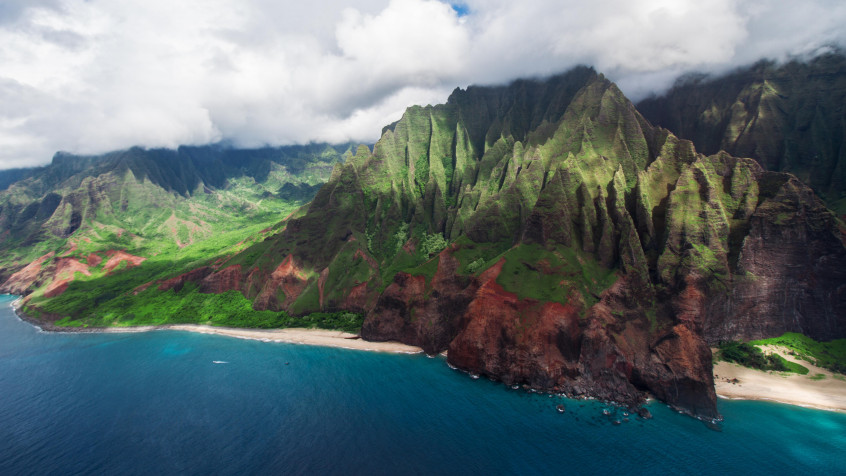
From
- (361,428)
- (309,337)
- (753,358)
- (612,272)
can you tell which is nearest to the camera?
(361,428)

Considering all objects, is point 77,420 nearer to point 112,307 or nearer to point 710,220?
point 112,307

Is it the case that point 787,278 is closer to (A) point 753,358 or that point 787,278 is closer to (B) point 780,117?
(A) point 753,358

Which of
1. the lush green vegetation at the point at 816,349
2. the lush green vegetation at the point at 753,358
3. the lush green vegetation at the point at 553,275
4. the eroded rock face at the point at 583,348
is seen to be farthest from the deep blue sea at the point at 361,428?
the lush green vegetation at the point at 553,275

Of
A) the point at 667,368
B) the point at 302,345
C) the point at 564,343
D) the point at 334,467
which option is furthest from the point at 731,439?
the point at 302,345

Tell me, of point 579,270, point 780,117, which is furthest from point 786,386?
point 780,117

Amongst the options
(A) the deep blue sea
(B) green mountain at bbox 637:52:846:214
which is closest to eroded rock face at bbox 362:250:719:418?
(A) the deep blue sea

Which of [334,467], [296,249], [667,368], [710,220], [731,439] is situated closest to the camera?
[334,467]
